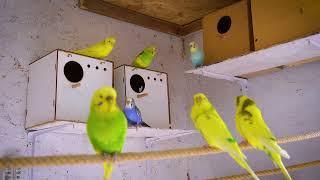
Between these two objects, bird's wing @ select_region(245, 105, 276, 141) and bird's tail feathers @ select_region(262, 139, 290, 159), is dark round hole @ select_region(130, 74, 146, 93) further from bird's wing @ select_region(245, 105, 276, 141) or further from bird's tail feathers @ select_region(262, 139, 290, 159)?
bird's tail feathers @ select_region(262, 139, 290, 159)

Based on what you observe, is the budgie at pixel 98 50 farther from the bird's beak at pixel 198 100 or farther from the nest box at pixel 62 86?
the bird's beak at pixel 198 100

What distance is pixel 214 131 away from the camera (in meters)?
1.43

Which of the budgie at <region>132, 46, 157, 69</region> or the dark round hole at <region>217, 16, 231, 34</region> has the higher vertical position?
the dark round hole at <region>217, 16, 231, 34</region>

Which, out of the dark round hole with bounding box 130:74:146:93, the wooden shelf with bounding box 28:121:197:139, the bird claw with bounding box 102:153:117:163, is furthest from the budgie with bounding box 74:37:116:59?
the bird claw with bounding box 102:153:117:163

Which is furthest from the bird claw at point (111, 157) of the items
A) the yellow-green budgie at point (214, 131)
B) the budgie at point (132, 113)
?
the budgie at point (132, 113)

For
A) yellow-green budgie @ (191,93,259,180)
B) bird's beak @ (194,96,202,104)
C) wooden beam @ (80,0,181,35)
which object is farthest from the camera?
wooden beam @ (80,0,181,35)

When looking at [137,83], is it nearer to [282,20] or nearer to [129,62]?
[129,62]

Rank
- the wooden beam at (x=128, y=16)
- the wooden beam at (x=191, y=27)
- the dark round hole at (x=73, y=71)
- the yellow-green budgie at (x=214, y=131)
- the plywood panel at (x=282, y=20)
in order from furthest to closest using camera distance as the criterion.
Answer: the wooden beam at (x=191, y=27) → the wooden beam at (x=128, y=16) → the dark round hole at (x=73, y=71) → the plywood panel at (x=282, y=20) → the yellow-green budgie at (x=214, y=131)

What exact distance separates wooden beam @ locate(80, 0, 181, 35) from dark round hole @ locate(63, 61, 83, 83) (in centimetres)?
68

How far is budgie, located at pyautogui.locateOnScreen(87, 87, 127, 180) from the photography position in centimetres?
121

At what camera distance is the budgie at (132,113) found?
2.14 metres

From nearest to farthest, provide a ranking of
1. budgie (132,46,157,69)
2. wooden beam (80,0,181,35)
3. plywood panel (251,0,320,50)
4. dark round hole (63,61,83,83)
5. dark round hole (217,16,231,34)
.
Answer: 1. plywood panel (251,0,320,50)
2. dark round hole (63,61,83,83)
3. dark round hole (217,16,231,34)
4. budgie (132,46,157,69)
5. wooden beam (80,0,181,35)

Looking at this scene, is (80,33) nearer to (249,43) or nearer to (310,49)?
(249,43)

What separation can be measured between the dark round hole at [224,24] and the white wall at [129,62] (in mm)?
546
